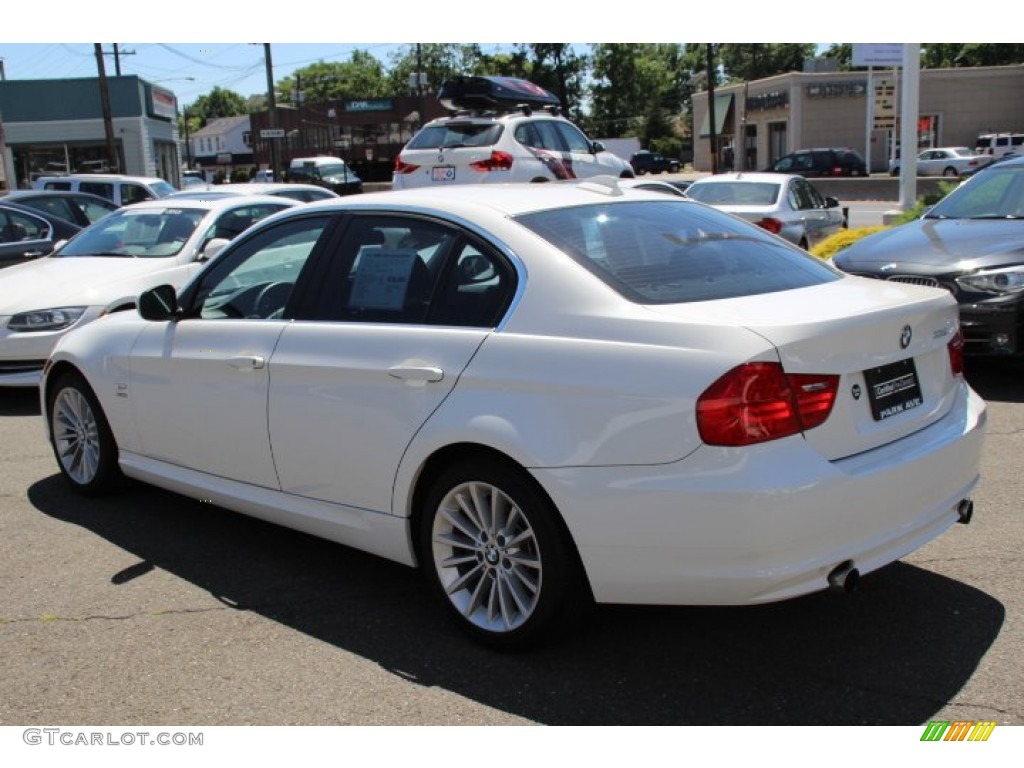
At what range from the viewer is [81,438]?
5.76 meters

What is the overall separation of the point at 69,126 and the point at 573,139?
1310 inches

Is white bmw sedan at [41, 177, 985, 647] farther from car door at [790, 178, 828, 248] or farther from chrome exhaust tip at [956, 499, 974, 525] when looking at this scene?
car door at [790, 178, 828, 248]

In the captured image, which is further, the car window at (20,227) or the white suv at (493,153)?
the white suv at (493,153)

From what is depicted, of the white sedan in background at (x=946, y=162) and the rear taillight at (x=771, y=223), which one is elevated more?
the white sedan in background at (x=946, y=162)

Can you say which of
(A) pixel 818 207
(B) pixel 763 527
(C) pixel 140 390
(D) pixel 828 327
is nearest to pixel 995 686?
(B) pixel 763 527

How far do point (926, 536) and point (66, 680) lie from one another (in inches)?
120

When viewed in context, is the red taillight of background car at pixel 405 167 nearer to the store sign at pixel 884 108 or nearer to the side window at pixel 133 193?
the side window at pixel 133 193

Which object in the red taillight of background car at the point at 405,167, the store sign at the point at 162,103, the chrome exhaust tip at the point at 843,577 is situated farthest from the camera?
the store sign at the point at 162,103

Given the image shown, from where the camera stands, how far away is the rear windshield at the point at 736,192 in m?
13.5

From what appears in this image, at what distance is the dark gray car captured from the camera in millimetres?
7348

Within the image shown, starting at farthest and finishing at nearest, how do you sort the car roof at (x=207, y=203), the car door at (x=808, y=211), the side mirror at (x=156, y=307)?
the car door at (x=808, y=211) → the car roof at (x=207, y=203) → the side mirror at (x=156, y=307)

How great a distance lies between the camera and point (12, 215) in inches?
453

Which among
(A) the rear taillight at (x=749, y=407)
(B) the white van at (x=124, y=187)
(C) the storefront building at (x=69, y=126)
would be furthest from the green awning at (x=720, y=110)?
(A) the rear taillight at (x=749, y=407)

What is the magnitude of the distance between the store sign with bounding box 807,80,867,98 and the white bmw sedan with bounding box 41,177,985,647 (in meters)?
55.7
